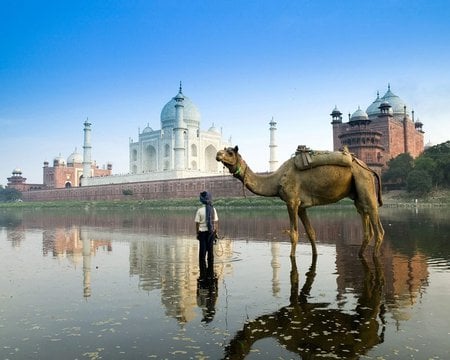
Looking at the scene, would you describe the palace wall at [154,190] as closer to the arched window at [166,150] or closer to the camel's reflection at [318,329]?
the arched window at [166,150]

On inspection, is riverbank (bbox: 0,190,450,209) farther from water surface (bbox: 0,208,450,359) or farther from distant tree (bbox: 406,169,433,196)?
water surface (bbox: 0,208,450,359)

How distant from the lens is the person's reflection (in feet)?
15.7

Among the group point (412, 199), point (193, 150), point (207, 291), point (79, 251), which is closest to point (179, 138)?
point (193, 150)

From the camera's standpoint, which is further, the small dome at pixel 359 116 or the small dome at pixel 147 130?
the small dome at pixel 147 130

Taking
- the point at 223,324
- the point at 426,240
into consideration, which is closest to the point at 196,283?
the point at 223,324

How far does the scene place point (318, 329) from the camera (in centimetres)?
408

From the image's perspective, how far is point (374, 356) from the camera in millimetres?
3430

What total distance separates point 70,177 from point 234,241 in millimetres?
94456

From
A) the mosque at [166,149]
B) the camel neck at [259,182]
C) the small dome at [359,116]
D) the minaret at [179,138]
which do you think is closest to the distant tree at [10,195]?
the mosque at [166,149]

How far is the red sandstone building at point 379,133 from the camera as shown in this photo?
182 ft

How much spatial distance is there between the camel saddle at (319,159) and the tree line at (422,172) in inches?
1611

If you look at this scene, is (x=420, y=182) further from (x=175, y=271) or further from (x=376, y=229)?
(x=175, y=271)

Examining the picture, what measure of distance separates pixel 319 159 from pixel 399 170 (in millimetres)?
46044

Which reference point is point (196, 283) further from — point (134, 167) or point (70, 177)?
point (70, 177)
